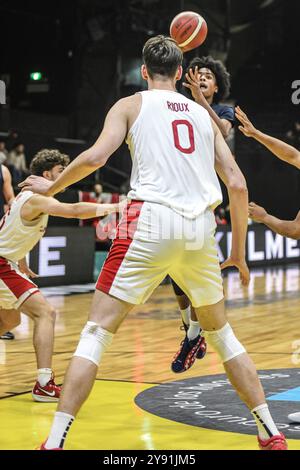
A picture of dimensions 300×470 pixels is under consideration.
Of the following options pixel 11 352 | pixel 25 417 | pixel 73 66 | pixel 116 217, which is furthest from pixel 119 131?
pixel 73 66

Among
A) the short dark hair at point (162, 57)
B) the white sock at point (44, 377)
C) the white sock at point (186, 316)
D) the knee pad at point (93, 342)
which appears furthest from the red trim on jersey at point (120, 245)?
A: the white sock at point (186, 316)

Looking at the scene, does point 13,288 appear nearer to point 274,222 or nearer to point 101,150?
point 274,222

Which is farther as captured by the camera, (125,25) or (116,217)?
(125,25)

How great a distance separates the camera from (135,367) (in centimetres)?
691

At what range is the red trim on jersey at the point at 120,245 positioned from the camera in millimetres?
3941

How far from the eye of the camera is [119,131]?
13.1ft

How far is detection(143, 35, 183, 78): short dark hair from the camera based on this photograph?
13.5 feet

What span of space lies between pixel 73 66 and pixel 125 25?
1753mm

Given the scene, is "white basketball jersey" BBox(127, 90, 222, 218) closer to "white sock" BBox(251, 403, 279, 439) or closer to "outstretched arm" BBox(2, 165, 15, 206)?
"white sock" BBox(251, 403, 279, 439)

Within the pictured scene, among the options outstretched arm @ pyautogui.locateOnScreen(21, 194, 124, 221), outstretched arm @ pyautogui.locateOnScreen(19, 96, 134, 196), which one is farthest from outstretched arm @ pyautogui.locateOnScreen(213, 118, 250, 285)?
outstretched arm @ pyautogui.locateOnScreen(21, 194, 124, 221)

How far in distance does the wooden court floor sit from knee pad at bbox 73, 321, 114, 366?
2.41 feet

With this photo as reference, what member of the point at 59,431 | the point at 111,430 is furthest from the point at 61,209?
the point at 59,431

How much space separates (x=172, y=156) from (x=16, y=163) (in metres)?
13.3
